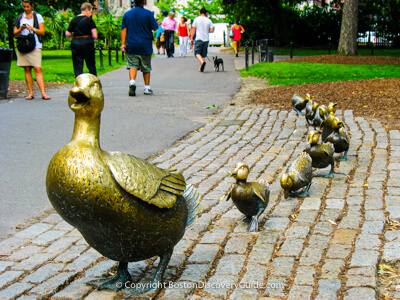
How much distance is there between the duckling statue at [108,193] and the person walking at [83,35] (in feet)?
33.5

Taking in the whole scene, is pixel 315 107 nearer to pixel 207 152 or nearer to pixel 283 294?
pixel 207 152

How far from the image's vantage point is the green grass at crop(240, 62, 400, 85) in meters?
15.2

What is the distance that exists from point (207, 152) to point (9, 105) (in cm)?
585

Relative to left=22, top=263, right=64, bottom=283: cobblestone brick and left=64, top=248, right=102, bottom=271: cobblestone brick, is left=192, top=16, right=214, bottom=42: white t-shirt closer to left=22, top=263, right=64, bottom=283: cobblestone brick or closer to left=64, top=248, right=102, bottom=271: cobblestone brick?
left=64, top=248, right=102, bottom=271: cobblestone brick

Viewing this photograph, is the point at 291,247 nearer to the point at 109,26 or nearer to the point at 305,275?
the point at 305,275

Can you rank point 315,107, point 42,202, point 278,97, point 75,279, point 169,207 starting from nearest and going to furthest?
point 169,207, point 75,279, point 42,202, point 315,107, point 278,97

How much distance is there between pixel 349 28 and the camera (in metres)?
21.7

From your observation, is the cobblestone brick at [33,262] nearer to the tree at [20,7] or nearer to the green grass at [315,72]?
the green grass at [315,72]

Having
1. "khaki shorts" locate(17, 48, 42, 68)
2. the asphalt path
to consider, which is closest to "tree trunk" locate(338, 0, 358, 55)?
the asphalt path

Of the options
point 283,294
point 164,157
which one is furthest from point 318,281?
point 164,157

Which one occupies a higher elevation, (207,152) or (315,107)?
(315,107)

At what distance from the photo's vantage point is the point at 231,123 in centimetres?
954

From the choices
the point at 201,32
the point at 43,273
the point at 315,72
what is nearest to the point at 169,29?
the point at 201,32

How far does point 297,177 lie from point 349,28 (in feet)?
60.2
